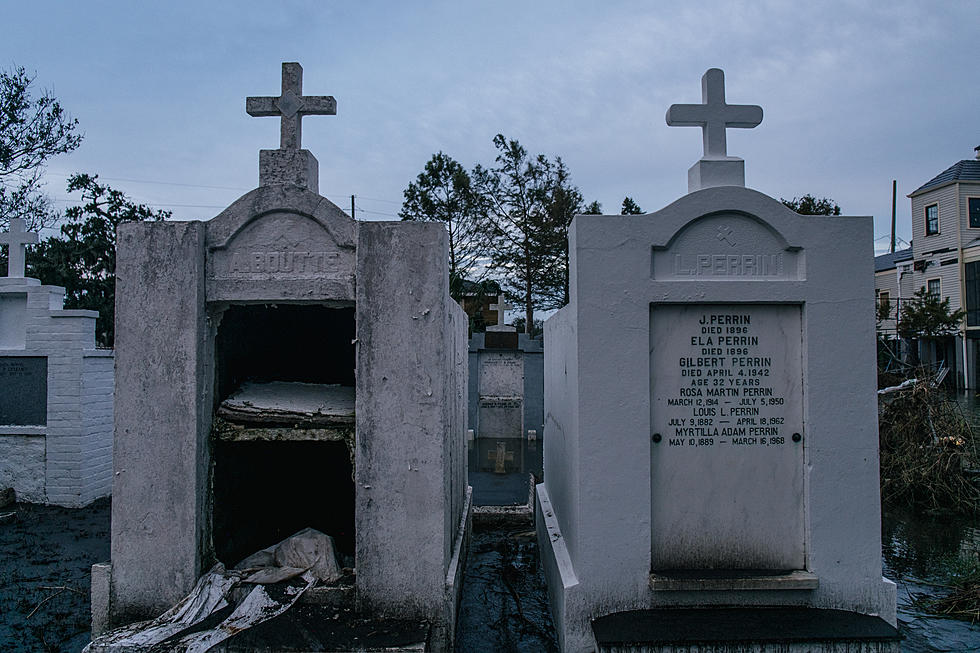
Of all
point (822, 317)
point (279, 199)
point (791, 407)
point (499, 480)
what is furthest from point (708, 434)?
point (499, 480)

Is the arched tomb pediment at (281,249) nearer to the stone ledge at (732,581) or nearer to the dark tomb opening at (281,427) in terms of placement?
the dark tomb opening at (281,427)

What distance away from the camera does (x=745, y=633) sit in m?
3.63

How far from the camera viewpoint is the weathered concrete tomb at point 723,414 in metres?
4.07

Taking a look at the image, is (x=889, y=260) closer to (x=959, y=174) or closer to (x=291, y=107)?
(x=959, y=174)

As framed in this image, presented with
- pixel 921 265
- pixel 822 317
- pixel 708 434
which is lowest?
pixel 708 434

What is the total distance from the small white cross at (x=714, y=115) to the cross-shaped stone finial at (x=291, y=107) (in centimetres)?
259

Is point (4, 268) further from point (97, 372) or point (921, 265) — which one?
point (921, 265)

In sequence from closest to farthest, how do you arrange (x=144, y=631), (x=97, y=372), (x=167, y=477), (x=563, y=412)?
(x=144, y=631), (x=167, y=477), (x=563, y=412), (x=97, y=372)

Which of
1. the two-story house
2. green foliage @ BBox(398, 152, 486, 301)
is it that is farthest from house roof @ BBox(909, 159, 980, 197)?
green foliage @ BBox(398, 152, 486, 301)

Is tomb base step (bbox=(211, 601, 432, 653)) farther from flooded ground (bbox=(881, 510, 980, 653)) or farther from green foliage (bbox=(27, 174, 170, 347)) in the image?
green foliage (bbox=(27, 174, 170, 347))

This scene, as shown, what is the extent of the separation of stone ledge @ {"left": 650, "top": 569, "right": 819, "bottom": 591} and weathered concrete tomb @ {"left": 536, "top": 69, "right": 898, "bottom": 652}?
2 cm

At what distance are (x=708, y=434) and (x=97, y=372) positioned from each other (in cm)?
852

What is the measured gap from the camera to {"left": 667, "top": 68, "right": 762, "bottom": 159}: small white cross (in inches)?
181

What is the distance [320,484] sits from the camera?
595cm
